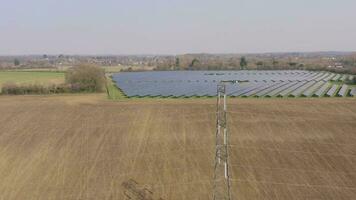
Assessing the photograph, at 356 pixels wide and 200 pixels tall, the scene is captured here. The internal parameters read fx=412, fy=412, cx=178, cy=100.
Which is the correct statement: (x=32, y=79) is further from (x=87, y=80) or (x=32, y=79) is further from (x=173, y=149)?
(x=173, y=149)

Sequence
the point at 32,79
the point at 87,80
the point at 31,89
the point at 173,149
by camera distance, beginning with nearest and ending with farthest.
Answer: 1. the point at 173,149
2. the point at 31,89
3. the point at 87,80
4. the point at 32,79

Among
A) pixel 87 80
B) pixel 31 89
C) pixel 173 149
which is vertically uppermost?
pixel 87 80

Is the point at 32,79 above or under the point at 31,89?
under

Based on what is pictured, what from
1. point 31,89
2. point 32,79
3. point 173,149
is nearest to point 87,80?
point 31,89

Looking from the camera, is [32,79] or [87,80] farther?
[32,79]

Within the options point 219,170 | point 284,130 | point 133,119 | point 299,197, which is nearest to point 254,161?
point 219,170

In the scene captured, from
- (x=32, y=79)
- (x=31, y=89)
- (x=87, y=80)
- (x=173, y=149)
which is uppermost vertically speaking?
(x=87, y=80)

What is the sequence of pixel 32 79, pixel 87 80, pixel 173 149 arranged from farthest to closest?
pixel 32 79, pixel 87 80, pixel 173 149

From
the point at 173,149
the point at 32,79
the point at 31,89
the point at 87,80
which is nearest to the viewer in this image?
the point at 173,149
